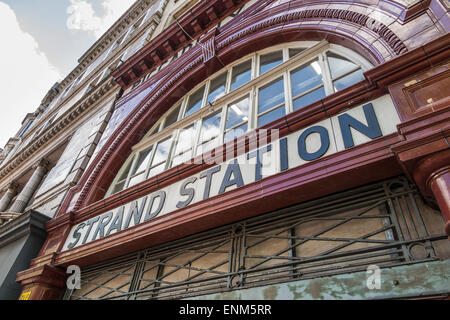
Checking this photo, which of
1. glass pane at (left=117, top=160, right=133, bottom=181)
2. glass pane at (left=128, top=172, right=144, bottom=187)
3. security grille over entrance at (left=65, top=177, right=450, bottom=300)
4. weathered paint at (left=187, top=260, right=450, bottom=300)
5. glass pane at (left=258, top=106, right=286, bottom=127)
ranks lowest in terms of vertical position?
weathered paint at (left=187, top=260, right=450, bottom=300)

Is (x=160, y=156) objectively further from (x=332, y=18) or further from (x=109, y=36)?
(x=109, y=36)

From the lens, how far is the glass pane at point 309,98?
16.0 feet

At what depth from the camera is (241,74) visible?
7562mm

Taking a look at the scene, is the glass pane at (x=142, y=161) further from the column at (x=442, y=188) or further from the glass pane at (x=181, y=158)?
the column at (x=442, y=188)

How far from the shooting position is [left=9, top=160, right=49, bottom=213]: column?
10969 mm

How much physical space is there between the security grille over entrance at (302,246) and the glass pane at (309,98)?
6.66 ft

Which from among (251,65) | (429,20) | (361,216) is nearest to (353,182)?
(361,216)

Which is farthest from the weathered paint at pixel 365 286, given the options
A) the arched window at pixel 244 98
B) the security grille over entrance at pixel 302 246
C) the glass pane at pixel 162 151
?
the glass pane at pixel 162 151

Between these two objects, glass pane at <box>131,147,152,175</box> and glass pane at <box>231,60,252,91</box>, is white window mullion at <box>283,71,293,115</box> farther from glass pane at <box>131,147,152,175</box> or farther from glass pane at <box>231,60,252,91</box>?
glass pane at <box>131,147,152,175</box>

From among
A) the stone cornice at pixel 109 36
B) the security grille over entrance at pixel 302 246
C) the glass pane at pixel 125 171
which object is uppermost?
the stone cornice at pixel 109 36

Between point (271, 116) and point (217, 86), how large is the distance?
3.11 metres

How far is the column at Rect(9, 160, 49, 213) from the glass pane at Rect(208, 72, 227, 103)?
869 centimetres

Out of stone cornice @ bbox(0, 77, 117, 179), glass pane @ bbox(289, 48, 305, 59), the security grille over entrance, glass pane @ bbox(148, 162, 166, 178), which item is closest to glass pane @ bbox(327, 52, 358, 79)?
glass pane @ bbox(289, 48, 305, 59)

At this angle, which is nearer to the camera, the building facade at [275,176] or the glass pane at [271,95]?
the building facade at [275,176]
